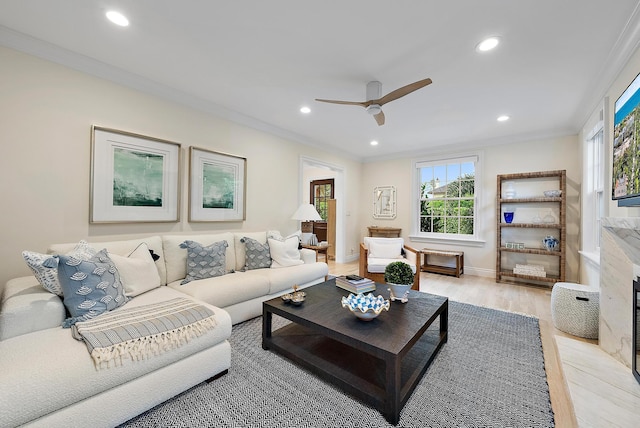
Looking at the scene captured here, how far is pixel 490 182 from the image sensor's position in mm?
4793

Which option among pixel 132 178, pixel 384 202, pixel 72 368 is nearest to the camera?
pixel 72 368

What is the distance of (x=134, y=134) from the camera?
2766 mm

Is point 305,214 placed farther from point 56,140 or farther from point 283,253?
point 56,140

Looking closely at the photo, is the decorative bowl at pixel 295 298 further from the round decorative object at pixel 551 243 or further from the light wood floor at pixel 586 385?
the round decorative object at pixel 551 243

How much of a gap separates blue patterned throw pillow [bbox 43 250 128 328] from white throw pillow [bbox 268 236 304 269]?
1772 millimetres

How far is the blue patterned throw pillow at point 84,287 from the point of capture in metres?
1.69

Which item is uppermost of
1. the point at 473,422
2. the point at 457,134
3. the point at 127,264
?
the point at 457,134

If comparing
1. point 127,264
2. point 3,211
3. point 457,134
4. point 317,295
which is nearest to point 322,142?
point 457,134

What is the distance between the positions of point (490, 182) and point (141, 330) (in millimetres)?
5461

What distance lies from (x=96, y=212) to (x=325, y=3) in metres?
2.76

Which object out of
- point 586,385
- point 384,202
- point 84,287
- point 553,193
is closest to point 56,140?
point 84,287

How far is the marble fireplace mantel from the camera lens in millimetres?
1776

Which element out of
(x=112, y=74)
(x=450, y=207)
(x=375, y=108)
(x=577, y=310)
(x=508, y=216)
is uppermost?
(x=112, y=74)

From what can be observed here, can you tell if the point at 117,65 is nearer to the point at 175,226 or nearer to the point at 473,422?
the point at 175,226
